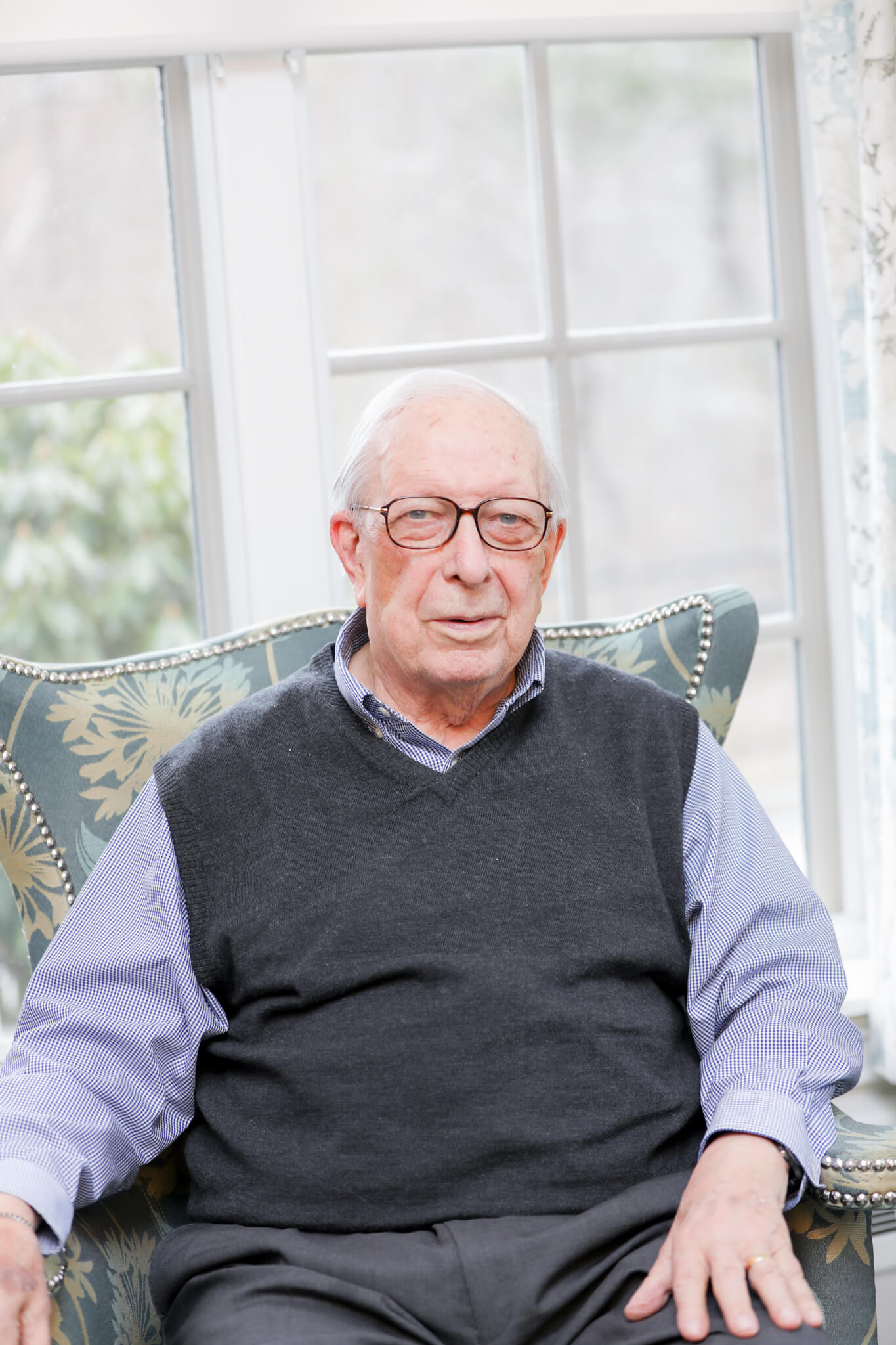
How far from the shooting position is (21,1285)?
3.73 feet

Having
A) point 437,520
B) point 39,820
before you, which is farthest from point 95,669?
point 437,520

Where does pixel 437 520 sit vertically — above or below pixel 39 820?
above

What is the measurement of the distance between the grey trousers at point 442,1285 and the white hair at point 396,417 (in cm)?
80

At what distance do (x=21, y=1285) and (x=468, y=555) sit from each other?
85 cm

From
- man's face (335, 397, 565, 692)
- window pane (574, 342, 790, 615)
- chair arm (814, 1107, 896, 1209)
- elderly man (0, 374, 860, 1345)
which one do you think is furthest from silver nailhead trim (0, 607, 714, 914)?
window pane (574, 342, 790, 615)

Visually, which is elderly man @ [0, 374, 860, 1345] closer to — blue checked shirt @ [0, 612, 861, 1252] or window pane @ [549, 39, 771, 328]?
blue checked shirt @ [0, 612, 861, 1252]

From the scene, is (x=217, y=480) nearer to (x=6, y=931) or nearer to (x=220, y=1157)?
(x=6, y=931)

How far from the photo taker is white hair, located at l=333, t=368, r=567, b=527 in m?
1.48

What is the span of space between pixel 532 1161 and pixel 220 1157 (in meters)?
0.34

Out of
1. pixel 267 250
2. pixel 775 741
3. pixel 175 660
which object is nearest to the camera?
pixel 175 660

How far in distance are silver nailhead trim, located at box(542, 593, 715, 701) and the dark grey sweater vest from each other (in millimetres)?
210

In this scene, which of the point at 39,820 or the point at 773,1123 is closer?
the point at 773,1123

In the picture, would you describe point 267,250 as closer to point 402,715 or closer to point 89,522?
point 89,522

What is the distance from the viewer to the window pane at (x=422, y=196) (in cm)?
221
